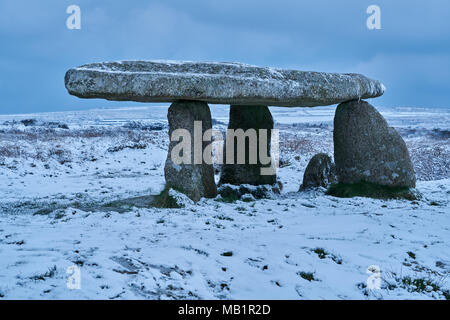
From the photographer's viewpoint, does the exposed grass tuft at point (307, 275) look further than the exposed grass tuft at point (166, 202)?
No

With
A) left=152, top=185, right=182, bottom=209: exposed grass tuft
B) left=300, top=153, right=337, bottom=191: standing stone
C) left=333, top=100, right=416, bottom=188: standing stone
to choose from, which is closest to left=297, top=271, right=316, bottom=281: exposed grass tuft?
left=152, top=185, right=182, bottom=209: exposed grass tuft

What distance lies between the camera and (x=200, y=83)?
25.4 feet

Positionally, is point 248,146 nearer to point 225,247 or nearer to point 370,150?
point 370,150

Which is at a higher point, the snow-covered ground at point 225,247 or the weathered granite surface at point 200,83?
the weathered granite surface at point 200,83

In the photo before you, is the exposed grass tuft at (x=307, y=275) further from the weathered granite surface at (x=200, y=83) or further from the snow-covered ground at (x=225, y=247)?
the weathered granite surface at (x=200, y=83)

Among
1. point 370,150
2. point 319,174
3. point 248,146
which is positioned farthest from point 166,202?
point 370,150

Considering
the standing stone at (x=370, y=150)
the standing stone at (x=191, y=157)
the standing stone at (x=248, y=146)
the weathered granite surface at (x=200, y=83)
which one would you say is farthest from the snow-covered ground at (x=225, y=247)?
the weathered granite surface at (x=200, y=83)

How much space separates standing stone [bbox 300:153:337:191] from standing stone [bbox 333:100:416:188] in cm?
88

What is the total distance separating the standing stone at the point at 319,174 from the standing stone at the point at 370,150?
0.88 m

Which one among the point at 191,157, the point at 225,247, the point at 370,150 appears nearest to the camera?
the point at 225,247

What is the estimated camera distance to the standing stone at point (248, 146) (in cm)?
1084

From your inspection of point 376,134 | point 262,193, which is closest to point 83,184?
point 262,193

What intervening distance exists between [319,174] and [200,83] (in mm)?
4476

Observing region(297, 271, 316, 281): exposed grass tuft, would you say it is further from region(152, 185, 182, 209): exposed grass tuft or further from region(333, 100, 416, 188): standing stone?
region(333, 100, 416, 188): standing stone
